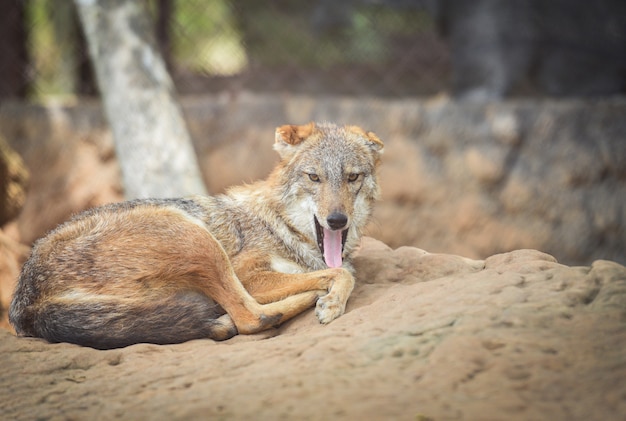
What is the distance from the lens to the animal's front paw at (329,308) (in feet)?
14.8

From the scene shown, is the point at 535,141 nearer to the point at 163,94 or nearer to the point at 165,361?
the point at 163,94

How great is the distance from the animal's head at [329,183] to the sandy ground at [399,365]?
2.42ft

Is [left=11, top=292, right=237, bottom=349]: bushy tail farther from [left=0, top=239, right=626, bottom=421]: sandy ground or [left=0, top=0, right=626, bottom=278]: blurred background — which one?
[left=0, top=0, right=626, bottom=278]: blurred background

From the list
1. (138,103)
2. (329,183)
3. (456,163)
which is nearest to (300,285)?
(329,183)

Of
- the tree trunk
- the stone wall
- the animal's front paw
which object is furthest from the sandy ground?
the stone wall

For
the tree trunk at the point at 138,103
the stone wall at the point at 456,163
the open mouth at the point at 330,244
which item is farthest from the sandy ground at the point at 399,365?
the stone wall at the point at 456,163

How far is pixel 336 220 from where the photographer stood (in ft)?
16.4

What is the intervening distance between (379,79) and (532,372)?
25.4 ft

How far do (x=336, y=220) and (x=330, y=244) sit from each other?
31 centimetres

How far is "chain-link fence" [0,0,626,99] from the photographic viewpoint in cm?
1025

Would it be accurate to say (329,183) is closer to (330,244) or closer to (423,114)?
(330,244)

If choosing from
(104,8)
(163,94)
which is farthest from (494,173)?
(104,8)

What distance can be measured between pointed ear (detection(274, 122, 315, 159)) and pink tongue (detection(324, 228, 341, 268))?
749 mm

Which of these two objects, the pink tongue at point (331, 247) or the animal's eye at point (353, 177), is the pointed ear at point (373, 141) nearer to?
the animal's eye at point (353, 177)
